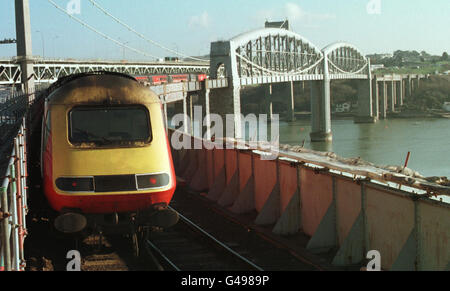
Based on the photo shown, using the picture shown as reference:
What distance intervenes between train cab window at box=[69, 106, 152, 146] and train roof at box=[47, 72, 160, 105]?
137mm

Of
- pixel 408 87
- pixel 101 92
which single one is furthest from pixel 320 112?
pixel 101 92

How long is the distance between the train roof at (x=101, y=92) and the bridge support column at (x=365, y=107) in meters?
106

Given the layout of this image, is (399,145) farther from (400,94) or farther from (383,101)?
(400,94)

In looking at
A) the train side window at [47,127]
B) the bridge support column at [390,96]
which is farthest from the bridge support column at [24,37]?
the bridge support column at [390,96]

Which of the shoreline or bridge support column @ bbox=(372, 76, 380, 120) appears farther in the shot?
bridge support column @ bbox=(372, 76, 380, 120)

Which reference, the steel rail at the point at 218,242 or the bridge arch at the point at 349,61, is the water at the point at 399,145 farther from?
the steel rail at the point at 218,242

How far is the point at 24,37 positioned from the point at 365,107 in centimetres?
8473

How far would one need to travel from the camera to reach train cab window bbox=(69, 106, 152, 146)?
962cm

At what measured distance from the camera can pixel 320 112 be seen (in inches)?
3698

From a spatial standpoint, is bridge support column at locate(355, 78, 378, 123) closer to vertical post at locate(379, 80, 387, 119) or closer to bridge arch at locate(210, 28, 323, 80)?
vertical post at locate(379, 80, 387, 119)

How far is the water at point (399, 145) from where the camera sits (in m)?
50.2

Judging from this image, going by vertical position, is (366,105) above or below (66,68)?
below

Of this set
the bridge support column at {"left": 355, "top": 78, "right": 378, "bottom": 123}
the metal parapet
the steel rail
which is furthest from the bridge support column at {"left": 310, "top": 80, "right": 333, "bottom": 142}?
the steel rail
